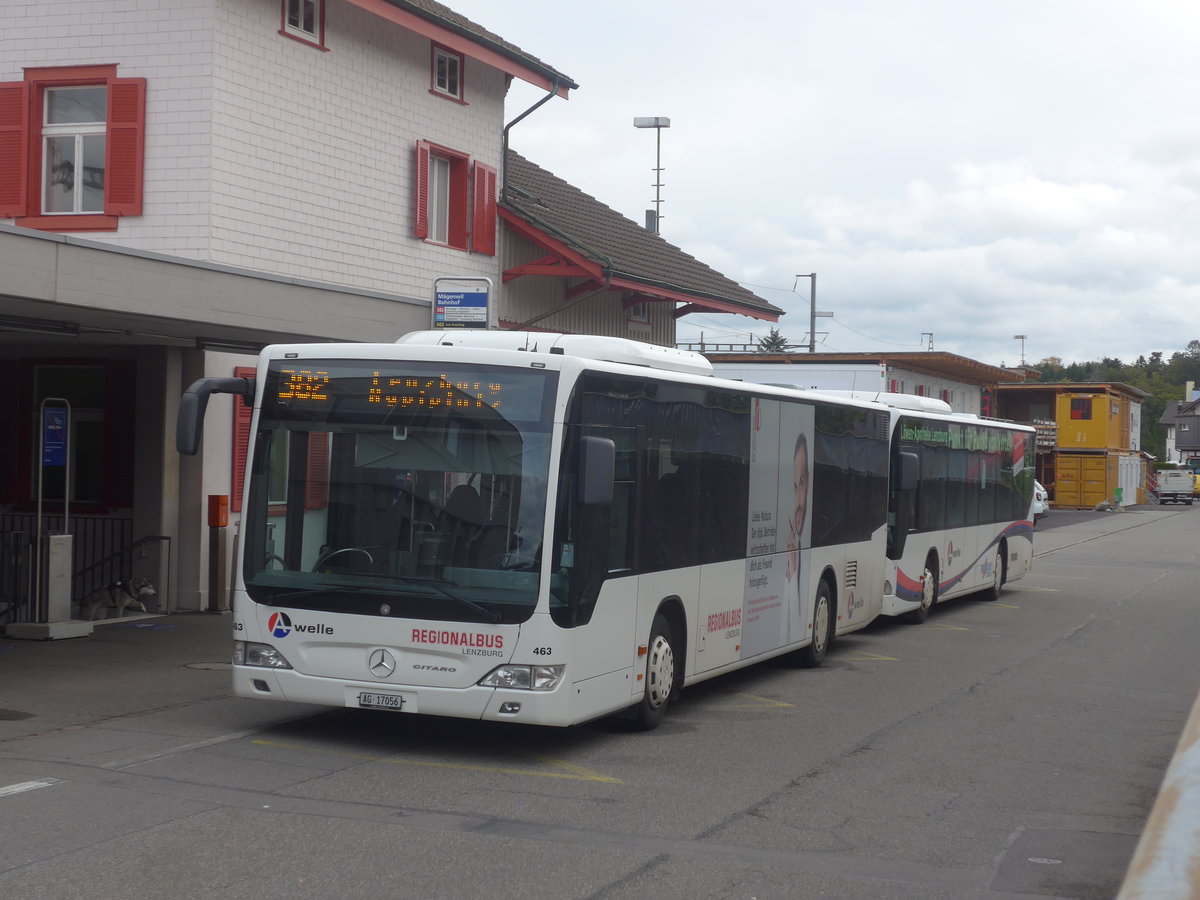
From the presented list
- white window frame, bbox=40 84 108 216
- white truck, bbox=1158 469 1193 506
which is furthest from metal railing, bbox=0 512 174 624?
white truck, bbox=1158 469 1193 506

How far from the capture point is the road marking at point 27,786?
7.96 meters

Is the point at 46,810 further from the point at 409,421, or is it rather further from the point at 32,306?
the point at 32,306

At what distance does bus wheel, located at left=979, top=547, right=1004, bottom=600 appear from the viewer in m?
23.2

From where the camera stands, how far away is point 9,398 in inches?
703

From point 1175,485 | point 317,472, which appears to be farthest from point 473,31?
point 1175,485

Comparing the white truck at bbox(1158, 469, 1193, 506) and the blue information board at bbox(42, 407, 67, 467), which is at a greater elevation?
the blue information board at bbox(42, 407, 67, 467)

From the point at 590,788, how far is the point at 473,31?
47.4ft

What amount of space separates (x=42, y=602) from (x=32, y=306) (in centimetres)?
408

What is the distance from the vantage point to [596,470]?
898cm

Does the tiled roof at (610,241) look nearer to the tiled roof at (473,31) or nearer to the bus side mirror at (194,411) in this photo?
the tiled roof at (473,31)

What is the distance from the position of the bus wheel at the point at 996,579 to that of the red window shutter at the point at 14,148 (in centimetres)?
1525

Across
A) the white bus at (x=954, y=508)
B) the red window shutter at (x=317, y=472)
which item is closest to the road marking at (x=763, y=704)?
the red window shutter at (x=317, y=472)

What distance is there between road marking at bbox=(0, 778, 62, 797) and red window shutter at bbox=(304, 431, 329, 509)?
2.25m

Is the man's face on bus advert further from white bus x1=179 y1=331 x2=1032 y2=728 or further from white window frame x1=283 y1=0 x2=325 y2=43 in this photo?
white window frame x1=283 y1=0 x2=325 y2=43
